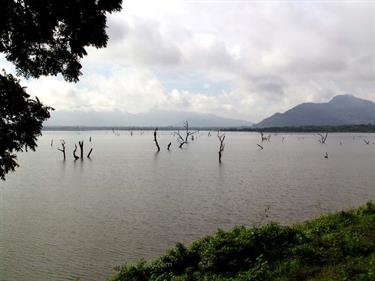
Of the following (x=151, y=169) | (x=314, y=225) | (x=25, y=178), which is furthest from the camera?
(x=151, y=169)

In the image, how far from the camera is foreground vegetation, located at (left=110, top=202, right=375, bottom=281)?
12.1 meters

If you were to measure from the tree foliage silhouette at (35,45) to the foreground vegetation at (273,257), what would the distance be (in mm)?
6313

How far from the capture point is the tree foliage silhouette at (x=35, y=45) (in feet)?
34.5

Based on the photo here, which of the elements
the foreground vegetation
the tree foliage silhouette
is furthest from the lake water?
the tree foliage silhouette

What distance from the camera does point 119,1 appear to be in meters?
11.6

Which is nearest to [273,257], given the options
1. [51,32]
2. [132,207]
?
[51,32]

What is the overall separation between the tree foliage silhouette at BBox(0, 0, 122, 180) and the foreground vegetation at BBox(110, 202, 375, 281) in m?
6.31

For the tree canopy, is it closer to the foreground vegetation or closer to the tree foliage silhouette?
the tree foliage silhouette

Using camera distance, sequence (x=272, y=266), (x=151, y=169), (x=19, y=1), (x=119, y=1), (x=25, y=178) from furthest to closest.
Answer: (x=151, y=169)
(x=25, y=178)
(x=272, y=266)
(x=119, y=1)
(x=19, y=1)

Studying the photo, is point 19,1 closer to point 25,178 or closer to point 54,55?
point 54,55

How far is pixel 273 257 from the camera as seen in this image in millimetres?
14164

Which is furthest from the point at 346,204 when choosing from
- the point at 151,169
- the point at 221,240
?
the point at 151,169

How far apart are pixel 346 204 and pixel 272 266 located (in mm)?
24498

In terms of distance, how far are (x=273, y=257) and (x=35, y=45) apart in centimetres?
968
